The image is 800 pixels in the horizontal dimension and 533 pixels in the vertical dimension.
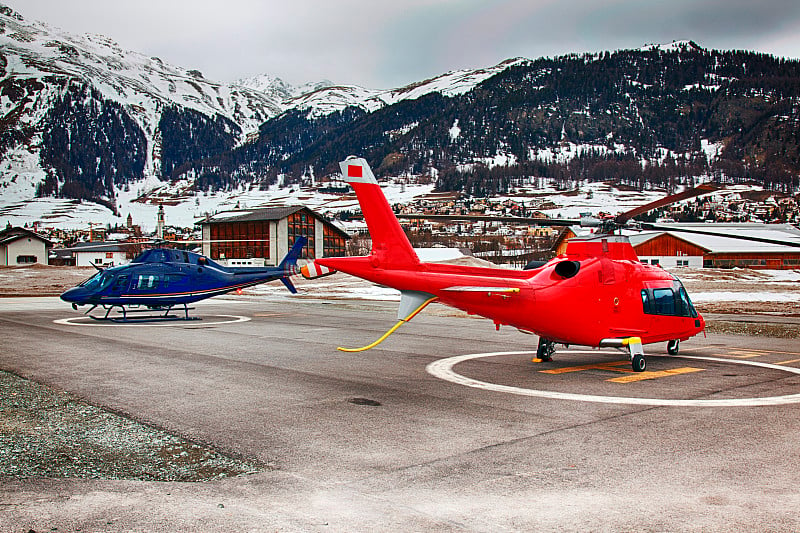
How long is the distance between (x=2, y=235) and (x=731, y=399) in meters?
115

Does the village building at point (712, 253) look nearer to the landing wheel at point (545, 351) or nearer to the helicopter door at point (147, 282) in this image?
the helicopter door at point (147, 282)

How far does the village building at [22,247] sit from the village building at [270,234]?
32.6 m

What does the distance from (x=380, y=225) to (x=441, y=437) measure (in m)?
6.19

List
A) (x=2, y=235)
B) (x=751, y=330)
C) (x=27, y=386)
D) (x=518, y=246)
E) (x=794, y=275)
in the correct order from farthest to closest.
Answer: (x=518, y=246) → (x=2, y=235) → (x=794, y=275) → (x=751, y=330) → (x=27, y=386)

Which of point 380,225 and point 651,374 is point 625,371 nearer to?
point 651,374

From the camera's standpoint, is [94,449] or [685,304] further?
[685,304]

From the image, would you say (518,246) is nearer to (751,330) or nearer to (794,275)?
(794,275)

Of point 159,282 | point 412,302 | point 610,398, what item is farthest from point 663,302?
point 159,282

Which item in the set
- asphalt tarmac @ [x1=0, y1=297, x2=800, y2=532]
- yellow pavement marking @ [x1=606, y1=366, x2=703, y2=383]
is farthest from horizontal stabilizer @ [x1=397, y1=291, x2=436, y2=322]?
yellow pavement marking @ [x1=606, y1=366, x2=703, y2=383]

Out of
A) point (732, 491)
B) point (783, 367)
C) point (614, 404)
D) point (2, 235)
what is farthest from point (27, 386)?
point (2, 235)

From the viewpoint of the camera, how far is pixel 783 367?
47.0 ft

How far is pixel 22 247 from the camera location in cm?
10081

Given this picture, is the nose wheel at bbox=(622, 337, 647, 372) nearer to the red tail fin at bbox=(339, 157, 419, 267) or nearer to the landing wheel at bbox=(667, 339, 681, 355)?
the landing wheel at bbox=(667, 339, 681, 355)

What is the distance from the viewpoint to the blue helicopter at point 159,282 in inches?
1023
